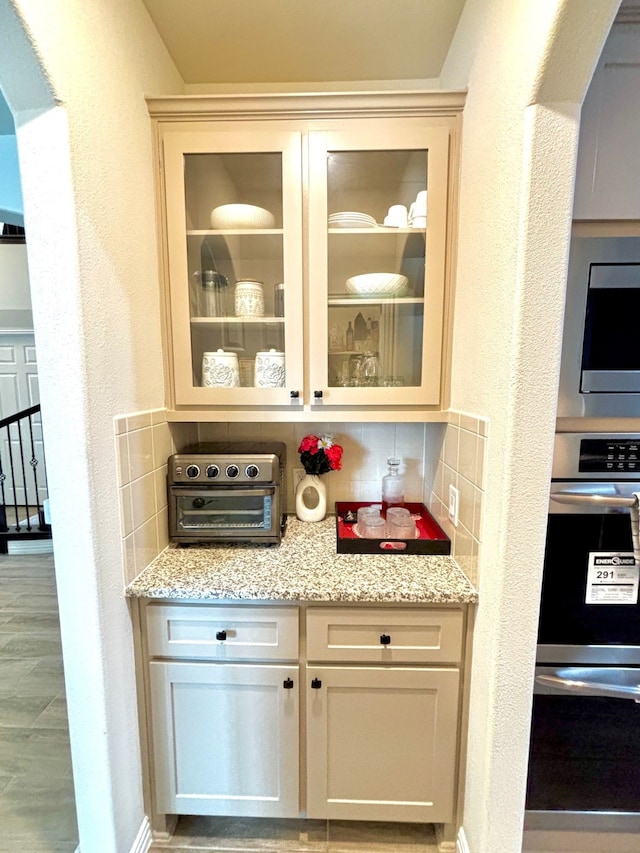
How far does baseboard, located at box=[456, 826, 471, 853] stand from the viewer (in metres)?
1.11

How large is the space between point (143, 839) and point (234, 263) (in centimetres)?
188

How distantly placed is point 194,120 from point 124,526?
50.1 inches

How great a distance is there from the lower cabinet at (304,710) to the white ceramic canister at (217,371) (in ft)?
2.34

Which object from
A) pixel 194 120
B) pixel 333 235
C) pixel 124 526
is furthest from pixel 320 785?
pixel 194 120

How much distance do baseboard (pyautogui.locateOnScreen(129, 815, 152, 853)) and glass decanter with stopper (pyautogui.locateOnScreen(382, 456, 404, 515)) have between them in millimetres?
1263

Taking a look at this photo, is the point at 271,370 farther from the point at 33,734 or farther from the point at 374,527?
the point at 33,734

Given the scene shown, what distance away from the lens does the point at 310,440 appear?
153 cm

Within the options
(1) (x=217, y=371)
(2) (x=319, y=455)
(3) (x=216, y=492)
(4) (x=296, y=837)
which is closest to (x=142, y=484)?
(3) (x=216, y=492)

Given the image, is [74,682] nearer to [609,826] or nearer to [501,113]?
[609,826]

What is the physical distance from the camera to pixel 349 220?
1276mm

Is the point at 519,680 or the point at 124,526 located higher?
the point at 124,526

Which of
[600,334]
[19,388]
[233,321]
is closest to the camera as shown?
[600,334]

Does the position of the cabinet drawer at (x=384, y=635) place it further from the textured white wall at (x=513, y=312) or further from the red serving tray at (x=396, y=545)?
the red serving tray at (x=396, y=545)

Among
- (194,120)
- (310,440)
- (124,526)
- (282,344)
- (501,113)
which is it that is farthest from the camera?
(310,440)
